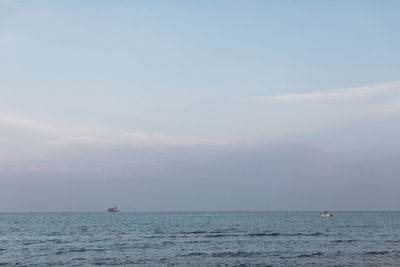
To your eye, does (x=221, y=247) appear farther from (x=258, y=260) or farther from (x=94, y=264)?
(x=94, y=264)

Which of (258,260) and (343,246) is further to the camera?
(343,246)

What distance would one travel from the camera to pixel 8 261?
41.1 meters

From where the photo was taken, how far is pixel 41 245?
56.3m

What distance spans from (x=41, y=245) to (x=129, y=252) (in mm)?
15203

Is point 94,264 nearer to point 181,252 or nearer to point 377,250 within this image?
point 181,252

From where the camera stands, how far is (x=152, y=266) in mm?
37938

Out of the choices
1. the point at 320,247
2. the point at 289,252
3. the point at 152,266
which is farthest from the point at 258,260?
the point at 320,247

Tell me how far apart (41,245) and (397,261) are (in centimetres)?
4162

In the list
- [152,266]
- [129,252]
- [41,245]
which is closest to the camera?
[152,266]

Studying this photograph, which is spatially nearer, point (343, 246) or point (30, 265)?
point (30, 265)

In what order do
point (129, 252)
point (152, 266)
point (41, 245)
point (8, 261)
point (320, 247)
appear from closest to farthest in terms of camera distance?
point (152, 266) → point (8, 261) → point (129, 252) → point (320, 247) → point (41, 245)

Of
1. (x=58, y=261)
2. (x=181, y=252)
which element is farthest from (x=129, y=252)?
(x=58, y=261)

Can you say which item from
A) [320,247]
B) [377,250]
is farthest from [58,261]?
[377,250]

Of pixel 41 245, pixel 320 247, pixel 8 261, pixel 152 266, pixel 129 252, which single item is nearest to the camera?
pixel 152 266
